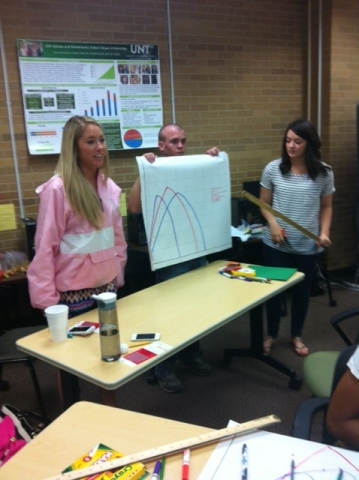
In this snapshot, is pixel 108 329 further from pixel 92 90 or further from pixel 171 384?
pixel 92 90

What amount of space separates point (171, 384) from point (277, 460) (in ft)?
5.47

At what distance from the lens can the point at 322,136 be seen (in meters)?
4.54

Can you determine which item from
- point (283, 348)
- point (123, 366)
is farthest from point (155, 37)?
point (123, 366)

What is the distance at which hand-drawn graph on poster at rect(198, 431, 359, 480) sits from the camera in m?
0.97

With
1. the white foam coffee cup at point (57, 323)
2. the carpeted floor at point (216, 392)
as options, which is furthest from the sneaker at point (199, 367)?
the white foam coffee cup at point (57, 323)

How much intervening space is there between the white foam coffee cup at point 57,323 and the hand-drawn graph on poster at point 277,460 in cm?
79

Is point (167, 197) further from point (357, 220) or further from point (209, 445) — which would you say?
point (357, 220)

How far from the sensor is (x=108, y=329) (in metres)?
1.47

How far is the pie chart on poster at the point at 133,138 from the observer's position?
380 cm

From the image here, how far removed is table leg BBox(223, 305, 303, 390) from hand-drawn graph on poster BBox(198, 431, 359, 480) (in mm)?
1685

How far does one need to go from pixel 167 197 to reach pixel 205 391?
48.1 inches

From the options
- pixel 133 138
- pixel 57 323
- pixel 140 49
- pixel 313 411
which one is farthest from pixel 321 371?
pixel 140 49

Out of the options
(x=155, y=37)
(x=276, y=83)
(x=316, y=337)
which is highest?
(x=155, y=37)

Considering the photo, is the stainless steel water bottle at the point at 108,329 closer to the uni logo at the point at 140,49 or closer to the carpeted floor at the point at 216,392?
the carpeted floor at the point at 216,392
